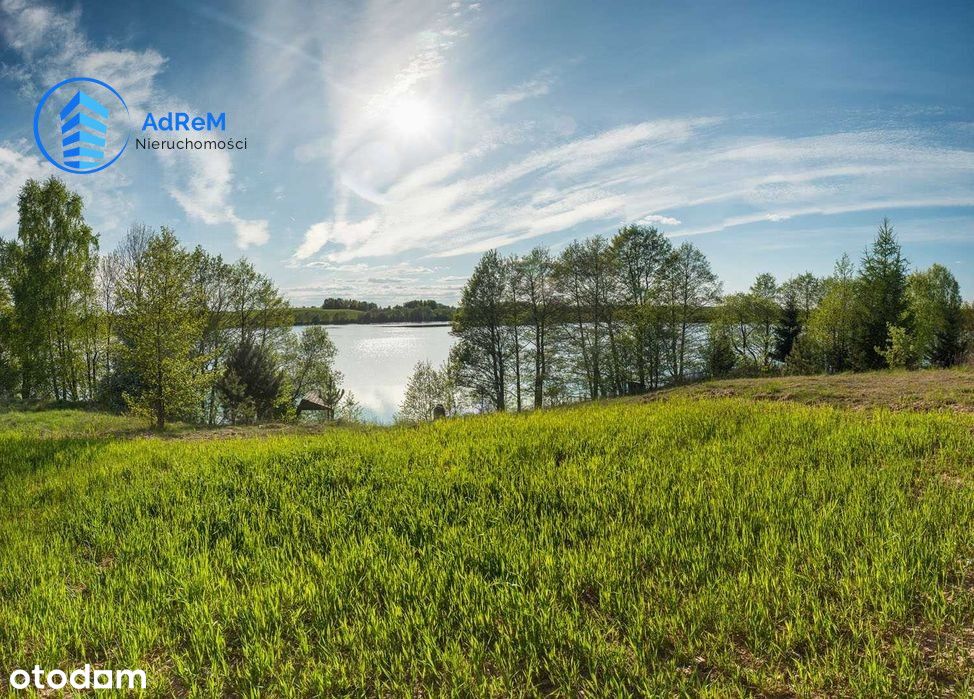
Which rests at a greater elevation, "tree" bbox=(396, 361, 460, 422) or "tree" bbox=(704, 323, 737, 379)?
"tree" bbox=(704, 323, 737, 379)

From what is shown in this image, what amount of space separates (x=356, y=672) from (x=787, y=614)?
2966 mm

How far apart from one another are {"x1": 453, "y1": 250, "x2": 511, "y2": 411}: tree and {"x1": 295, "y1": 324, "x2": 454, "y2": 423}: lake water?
323 inches

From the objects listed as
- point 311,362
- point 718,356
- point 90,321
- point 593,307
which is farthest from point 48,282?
point 718,356

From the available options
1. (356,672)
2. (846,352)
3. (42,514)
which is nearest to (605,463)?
(356,672)

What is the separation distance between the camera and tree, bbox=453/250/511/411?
34.5m

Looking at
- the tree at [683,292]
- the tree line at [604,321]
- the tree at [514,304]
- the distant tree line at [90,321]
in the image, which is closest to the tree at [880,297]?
the tree line at [604,321]

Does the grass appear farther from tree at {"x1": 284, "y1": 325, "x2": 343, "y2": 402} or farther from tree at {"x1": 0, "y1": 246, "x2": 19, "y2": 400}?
tree at {"x1": 0, "y1": 246, "x2": 19, "y2": 400}

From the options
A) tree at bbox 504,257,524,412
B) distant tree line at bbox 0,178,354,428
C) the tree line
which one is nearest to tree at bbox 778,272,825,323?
the tree line

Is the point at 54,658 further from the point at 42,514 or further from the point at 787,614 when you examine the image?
the point at 787,614

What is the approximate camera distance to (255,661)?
10.2 ft

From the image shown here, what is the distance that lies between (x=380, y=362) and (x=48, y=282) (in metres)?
38.7

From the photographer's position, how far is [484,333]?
35.2 meters

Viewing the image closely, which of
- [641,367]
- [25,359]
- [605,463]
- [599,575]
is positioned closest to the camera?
[599,575]

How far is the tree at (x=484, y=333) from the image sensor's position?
34.5m
